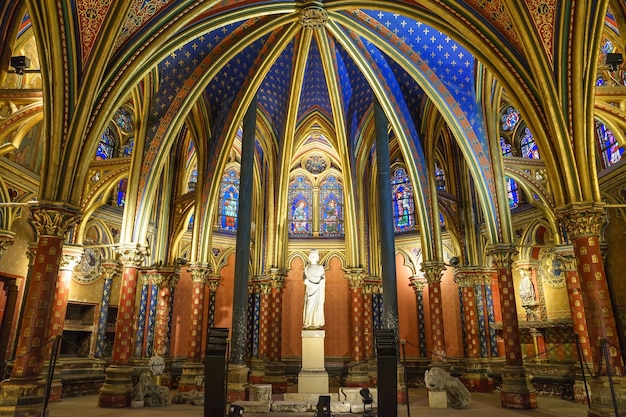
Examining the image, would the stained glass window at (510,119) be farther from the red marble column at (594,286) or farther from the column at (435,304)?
the red marble column at (594,286)

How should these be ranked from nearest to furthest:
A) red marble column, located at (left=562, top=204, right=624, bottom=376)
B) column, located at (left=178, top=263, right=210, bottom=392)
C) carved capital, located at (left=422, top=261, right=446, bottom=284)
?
red marble column, located at (left=562, top=204, right=624, bottom=376)
column, located at (left=178, top=263, right=210, bottom=392)
carved capital, located at (left=422, top=261, right=446, bottom=284)

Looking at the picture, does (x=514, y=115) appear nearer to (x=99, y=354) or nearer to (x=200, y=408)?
(x=200, y=408)

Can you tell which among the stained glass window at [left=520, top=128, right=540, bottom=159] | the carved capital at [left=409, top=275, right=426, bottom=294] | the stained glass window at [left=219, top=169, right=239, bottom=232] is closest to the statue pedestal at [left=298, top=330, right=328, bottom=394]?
the carved capital at [left=409, top=275, right=426, bottom=294]

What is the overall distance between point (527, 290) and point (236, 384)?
11528mm

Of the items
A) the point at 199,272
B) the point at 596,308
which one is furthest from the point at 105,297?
the point at 596,308

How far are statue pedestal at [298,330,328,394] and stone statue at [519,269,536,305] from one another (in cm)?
915

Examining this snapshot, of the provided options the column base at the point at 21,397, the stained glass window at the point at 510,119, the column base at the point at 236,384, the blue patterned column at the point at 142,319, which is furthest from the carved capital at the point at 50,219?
the stained glass window at the point at 510,119

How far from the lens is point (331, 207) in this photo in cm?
2458

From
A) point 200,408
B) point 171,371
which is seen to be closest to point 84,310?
point 171,371

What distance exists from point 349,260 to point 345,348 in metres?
5.14

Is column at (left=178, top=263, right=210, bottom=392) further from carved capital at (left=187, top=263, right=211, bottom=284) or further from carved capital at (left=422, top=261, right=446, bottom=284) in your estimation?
carved capital at (left=422, top=261, right=446, bottom=284)

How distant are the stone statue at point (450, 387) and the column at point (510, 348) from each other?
3.62ft

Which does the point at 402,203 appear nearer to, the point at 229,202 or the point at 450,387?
the point at 229,202

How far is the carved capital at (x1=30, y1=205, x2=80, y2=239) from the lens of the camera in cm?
952
